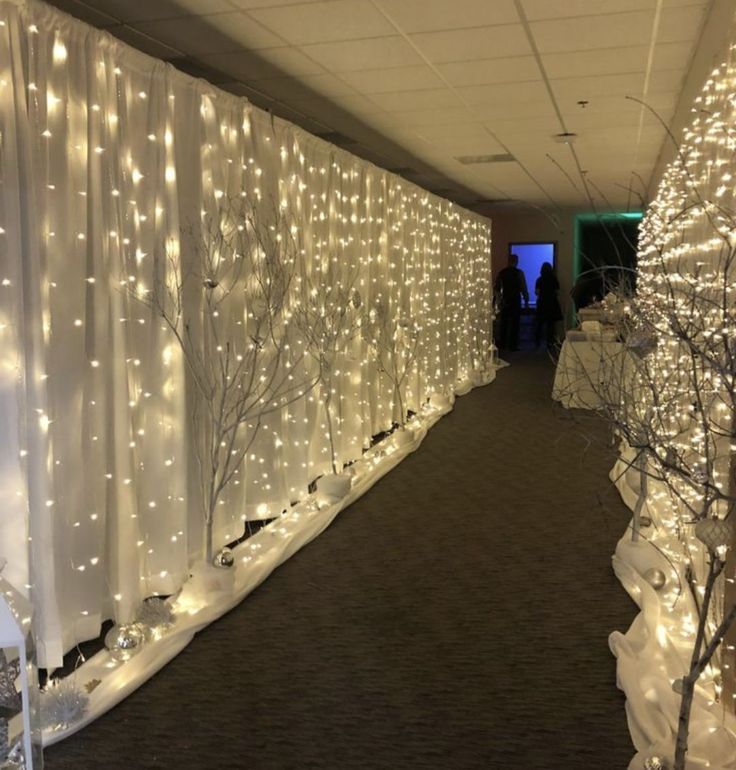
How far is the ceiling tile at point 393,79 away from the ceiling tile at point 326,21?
2.17 ft

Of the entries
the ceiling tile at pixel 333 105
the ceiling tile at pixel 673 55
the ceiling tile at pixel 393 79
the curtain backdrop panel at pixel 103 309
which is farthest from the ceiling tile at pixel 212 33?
the ceiling tile at pixel 673 55

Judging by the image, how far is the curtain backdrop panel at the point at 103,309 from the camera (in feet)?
9.09

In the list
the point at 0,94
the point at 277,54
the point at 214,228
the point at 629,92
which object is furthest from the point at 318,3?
the point at 629,92

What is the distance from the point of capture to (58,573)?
3.05 meters

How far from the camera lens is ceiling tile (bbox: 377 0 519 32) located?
3.52m

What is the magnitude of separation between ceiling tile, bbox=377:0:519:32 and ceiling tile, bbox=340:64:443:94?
2.38 ft

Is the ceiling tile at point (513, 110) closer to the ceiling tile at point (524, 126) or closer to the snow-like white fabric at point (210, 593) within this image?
the ceiling tile at point (524, 126)

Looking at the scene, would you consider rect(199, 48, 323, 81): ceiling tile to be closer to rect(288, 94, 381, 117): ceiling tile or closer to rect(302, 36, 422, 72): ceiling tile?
rect(302, 36, 422, 72): ceiling tile

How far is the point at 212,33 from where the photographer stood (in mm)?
3963

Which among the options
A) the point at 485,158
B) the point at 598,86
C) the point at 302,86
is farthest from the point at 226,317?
the point at 485,158

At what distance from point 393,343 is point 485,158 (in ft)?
7.39

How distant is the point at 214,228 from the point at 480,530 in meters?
2.23

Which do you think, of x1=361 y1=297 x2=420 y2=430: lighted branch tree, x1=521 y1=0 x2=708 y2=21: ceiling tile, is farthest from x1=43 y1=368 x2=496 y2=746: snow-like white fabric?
x1=521 y1=0 x2=708 y2=21: ceiling tile

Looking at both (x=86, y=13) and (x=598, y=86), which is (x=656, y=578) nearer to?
(x=598, y=86)
